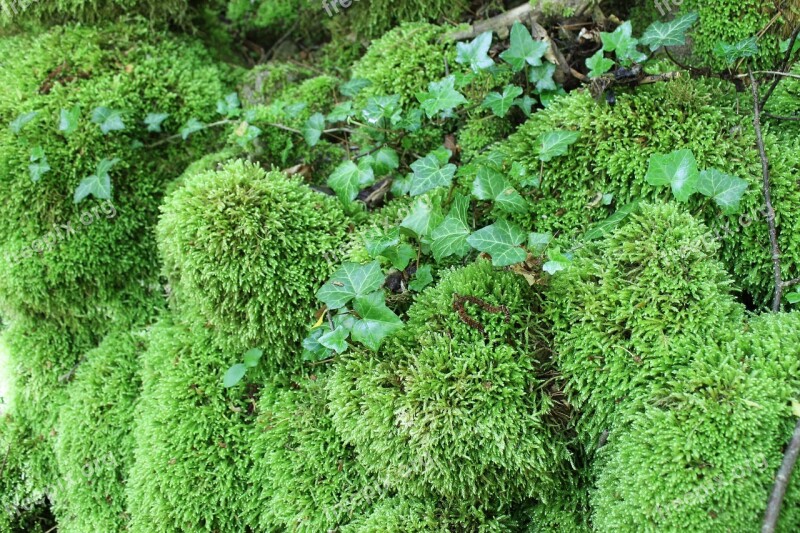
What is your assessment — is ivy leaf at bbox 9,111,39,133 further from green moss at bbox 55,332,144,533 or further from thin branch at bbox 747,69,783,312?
thin branch at bbox 747,69,783,312

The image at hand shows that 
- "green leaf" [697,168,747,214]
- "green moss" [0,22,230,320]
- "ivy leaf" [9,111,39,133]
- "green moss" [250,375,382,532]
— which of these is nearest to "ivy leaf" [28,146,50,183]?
"green moss" [0,22,230,320]

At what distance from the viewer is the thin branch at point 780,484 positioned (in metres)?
1.65

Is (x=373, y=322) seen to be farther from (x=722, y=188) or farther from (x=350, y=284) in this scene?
(x=722, y=188)

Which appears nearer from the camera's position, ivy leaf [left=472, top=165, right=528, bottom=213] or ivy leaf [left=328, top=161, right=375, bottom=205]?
ivy leaf [left=472, top=165, right=528, bottom=213]

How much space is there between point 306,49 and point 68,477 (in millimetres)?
3047

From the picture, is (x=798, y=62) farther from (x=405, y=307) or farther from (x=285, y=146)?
(x=285, y=146)

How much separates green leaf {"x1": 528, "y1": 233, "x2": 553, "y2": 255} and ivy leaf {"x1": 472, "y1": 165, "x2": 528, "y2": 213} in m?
0.18

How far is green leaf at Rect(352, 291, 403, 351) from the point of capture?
2.13m

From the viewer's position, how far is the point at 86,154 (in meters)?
3.07

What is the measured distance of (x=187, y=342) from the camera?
2854 millimetres

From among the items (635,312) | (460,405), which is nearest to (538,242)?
(635,312)

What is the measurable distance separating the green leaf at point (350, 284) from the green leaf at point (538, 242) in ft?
2.02

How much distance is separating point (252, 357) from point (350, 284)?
692 mm

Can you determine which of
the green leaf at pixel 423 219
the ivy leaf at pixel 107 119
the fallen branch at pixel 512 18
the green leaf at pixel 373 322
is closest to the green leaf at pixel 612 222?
the green leaf at pixel 423 219
